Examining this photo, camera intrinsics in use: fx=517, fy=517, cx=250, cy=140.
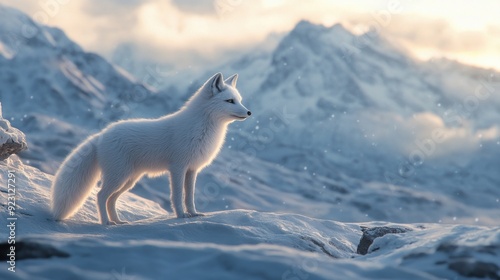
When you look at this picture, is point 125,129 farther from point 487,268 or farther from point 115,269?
point 487,268

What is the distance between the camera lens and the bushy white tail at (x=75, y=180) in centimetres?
730

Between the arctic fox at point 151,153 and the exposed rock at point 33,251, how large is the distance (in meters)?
2.89

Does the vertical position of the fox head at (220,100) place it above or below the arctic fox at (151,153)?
above

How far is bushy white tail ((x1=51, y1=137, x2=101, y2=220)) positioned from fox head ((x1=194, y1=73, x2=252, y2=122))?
1.81m

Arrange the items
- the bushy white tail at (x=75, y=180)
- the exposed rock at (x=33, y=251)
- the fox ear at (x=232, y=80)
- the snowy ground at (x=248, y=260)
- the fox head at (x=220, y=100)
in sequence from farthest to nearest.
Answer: the fox ear at (x=232, y=80)
the fox head at (x=220, y=100)
the bushy white tail at (x=75, y=180)
the exposed rock at (x=33, y=251)
the snowy ground at (x=248, y=260)

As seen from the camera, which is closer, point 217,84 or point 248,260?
point 248,260

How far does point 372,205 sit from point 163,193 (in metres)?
103

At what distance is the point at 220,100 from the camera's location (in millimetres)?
7781

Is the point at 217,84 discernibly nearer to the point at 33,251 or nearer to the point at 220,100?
the point at 220,100

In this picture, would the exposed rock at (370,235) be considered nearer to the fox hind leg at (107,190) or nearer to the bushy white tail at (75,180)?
the fox hind leg at (107,190)

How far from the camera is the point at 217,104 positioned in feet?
25.6

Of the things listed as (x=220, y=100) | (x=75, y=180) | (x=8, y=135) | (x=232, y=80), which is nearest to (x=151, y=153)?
(x=75, y=180)

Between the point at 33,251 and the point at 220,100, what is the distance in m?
3.98

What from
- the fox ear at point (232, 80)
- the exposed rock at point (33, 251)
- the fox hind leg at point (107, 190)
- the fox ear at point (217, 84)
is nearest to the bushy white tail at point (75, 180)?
the fox hind leg at point (107, 190)
